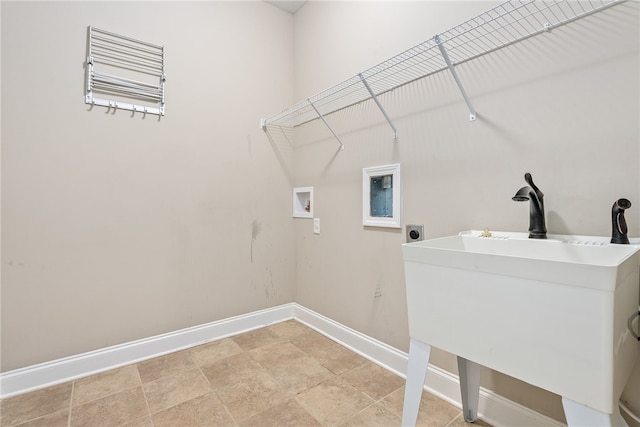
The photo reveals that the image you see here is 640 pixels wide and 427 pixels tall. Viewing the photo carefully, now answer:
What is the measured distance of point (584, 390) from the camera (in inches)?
28.4

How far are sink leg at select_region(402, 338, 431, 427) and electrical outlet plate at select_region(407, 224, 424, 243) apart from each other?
61cm

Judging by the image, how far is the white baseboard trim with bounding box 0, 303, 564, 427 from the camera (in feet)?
4.13

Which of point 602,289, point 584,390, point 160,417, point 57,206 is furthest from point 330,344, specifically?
point 57,206

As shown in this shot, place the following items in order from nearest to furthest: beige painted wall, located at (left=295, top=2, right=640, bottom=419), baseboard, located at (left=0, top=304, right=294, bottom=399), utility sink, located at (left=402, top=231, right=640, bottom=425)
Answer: utility sink, located at (left=402, top=231, right=640, bottom=425), beige painted wall, located at (left=295, top=2, right=640, bottom=419), baseboard, located at (left=0, top=304, right=294, bottom=399)

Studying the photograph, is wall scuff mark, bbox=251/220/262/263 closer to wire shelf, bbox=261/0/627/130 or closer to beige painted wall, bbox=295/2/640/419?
beige painted wall, bbox=295/2/640/419

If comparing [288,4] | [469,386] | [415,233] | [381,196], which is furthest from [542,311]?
[288,4]

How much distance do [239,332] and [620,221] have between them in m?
2.10

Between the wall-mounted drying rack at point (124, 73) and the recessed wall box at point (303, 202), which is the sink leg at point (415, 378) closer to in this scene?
the recessed wall box at point (303, 202)

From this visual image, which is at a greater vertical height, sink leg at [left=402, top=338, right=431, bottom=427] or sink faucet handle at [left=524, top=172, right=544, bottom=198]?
sink faucet handle at [left=524, top=172, right=544, bottom=198]

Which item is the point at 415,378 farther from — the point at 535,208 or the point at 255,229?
the point at 255,229

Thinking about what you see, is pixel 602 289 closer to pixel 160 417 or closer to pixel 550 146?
pixel 550 146

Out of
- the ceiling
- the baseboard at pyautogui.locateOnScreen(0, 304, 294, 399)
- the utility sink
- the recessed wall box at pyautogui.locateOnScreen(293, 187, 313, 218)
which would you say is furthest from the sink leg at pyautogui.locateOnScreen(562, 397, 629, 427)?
the ceiling

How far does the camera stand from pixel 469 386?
123cm

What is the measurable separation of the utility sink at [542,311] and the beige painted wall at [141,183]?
148 cm
